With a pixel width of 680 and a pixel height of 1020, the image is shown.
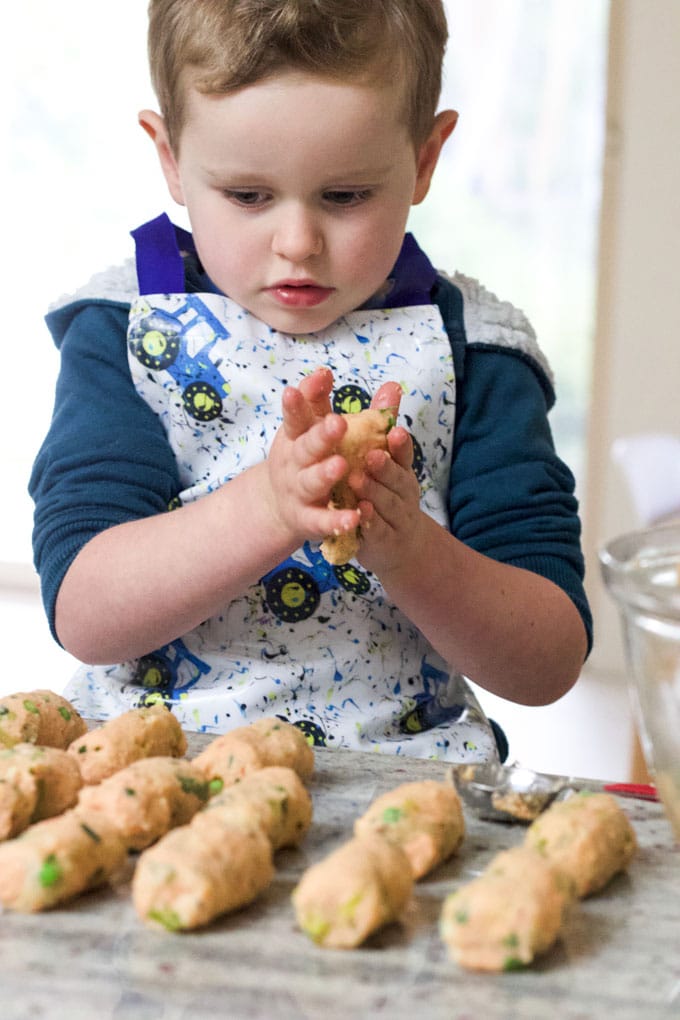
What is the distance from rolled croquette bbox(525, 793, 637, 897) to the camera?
0.57 metres

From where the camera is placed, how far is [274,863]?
60 centimetres

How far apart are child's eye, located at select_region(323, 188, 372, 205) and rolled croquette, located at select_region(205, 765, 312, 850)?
510 millimetres

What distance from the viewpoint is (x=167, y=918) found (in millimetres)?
524

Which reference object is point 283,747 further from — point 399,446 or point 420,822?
point 399,446

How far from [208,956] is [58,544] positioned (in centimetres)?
54

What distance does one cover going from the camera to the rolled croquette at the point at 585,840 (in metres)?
0.57

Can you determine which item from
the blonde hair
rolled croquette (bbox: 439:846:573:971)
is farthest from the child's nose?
rolled croquette (bbox: 439:846:573:971)

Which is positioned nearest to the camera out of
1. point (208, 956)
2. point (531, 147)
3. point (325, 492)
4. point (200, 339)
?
point (208, 956)

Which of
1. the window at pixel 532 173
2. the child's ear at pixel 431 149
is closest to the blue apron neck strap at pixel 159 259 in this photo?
the child's ear at pixel 431 149

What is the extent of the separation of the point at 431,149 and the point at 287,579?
0.40m

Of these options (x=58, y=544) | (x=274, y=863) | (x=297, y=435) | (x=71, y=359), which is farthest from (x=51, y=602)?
(x=274, y=863)

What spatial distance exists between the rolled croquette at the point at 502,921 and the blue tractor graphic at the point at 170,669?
58cm

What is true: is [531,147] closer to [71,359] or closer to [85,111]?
[85,111]

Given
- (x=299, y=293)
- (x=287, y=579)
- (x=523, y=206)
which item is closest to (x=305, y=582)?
(x=287, y=579)
